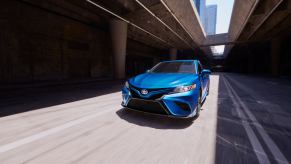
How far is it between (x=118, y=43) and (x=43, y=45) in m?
6.99

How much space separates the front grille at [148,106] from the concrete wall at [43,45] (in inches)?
505

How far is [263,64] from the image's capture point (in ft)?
151

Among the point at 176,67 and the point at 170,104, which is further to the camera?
the point at 176,67

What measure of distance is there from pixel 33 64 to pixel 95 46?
8457 millimetres

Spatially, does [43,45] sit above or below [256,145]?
above

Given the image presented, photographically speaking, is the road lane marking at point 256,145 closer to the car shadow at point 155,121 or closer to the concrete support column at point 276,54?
the car shadow at point 155,121

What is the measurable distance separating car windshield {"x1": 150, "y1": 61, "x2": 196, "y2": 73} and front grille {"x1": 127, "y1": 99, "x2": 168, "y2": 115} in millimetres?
1782

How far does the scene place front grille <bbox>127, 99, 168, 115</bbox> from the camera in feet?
11.0

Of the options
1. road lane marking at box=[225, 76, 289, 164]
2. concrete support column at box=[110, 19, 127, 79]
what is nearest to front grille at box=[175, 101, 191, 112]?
road lane marking at box=[225, 76, 289, 164]

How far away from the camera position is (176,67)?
509 centimetres

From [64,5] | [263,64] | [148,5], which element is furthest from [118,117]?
[263,64]

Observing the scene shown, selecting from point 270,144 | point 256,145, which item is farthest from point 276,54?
point 256,145

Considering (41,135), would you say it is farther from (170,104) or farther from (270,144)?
(270,144)

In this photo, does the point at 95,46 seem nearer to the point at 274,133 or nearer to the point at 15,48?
the point at 15,48
